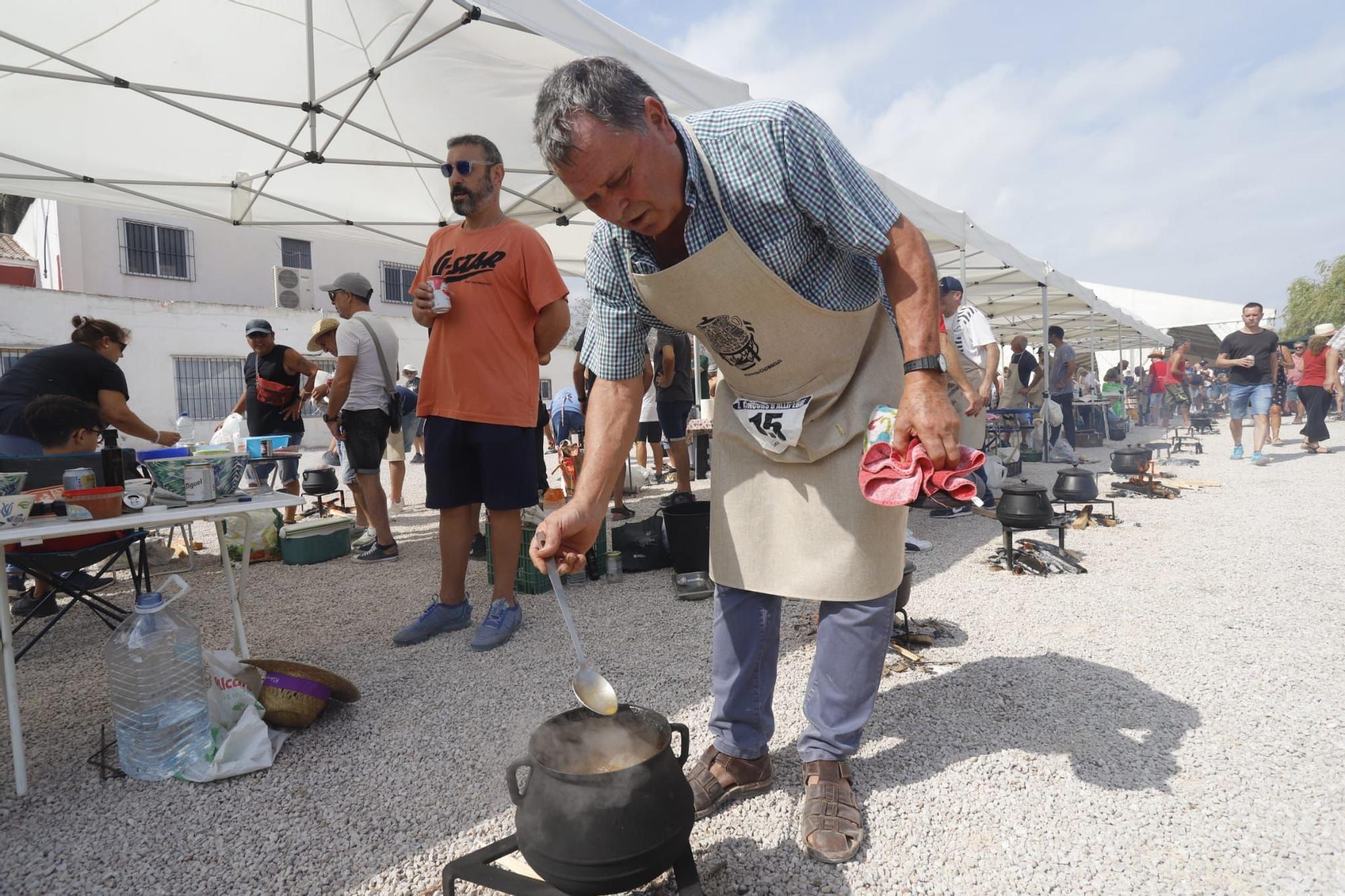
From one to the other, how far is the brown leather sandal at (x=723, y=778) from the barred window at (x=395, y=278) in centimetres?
2215

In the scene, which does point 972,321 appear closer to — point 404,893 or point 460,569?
point 460,569

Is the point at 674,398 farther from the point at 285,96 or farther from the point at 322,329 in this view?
the point at 285,96

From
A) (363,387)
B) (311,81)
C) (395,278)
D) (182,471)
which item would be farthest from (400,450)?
(395,278)

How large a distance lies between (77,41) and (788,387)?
5.08m

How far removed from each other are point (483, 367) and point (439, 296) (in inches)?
13.4

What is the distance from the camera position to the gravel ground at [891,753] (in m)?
1.56

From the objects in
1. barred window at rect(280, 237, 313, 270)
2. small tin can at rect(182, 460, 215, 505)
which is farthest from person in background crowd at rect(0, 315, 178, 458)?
barred window at rect(280, 237, 313, 270)

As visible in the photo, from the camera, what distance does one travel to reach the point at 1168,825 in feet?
5.33

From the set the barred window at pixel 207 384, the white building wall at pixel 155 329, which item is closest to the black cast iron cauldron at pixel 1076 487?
the white building wall at pixel 155 329

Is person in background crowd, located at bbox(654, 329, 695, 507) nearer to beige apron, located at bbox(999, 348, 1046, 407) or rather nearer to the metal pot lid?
the metal pot lid

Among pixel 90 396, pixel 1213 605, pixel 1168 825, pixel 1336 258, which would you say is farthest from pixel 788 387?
pixel 1336 258

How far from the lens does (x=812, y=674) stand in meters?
1.75

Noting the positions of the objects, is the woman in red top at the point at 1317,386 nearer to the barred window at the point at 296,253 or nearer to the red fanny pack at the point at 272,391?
the red fanny pack at the point at 272,391

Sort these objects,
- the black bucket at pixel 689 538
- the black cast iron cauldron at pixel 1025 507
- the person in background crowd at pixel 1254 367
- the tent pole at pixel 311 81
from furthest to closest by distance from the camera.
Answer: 1. the person in background crowd at pixel 1254 367
2. the tent pole at pixel 311 81
3. the black bucket at pixel 689 538
4. the black cast iron cauldron at pixel 1025 507
